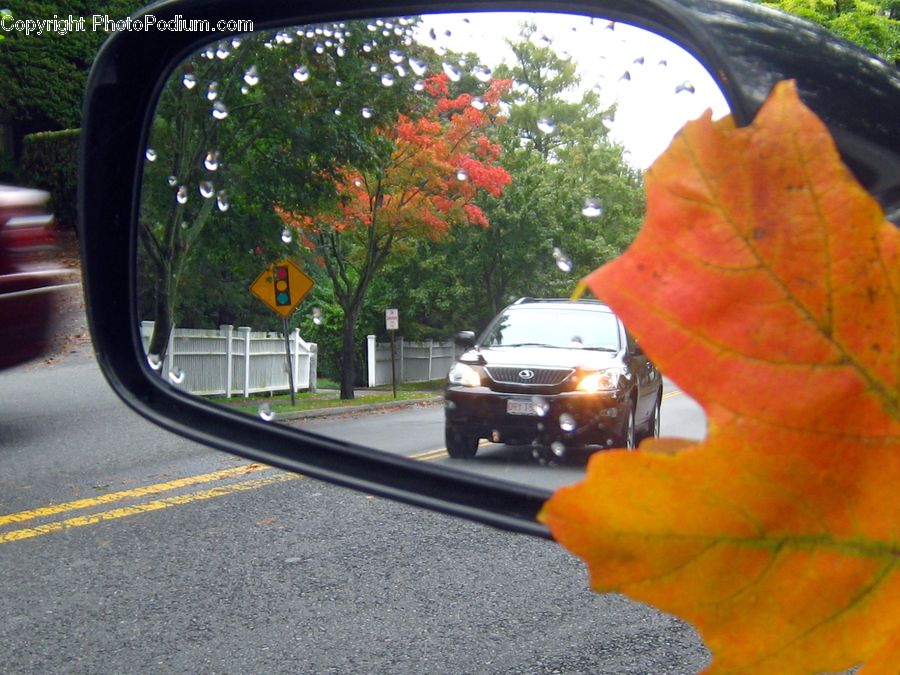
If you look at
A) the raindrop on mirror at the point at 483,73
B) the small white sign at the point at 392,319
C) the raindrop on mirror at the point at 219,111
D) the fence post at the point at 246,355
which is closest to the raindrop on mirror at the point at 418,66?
the raindrop on mirror at the point at 483,73

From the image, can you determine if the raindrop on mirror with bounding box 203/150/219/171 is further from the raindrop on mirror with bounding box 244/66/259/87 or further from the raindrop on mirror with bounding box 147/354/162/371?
the raindrop on mirror with bounding box 147/354/162/371

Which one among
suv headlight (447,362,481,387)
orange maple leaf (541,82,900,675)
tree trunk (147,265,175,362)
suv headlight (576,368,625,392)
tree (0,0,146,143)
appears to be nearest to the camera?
orange maple leaf (541,82,900,675)

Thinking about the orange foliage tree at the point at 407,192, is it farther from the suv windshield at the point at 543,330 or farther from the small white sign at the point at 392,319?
the suv windshield at the point at 543,330

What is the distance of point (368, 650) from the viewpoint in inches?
117

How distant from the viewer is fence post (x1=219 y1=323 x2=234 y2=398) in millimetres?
1325

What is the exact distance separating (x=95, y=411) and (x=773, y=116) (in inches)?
338

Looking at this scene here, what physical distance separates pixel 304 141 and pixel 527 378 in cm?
68

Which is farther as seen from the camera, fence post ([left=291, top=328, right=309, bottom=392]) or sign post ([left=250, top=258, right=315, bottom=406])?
fence post ([left=291, top=328, right=309, bottom=392])

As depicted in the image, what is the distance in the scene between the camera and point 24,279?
4.31 meters

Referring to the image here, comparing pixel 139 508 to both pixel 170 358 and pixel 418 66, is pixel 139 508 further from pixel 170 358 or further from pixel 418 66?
pixel 418 66

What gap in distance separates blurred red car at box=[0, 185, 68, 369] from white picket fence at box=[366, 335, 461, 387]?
346 cm

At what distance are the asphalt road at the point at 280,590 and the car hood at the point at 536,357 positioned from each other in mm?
1595

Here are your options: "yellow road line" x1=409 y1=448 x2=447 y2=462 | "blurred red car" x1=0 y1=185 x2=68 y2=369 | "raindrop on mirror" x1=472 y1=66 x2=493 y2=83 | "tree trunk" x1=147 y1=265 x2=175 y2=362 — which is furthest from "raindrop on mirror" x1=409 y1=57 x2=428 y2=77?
"blurred red car" x1=0 y1=185 x2=68 y2=369

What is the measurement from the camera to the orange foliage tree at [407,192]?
28.8 inches
